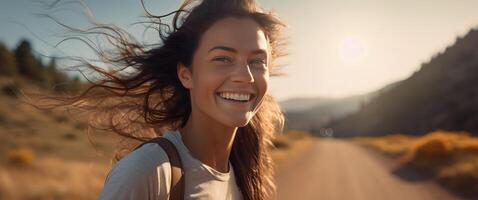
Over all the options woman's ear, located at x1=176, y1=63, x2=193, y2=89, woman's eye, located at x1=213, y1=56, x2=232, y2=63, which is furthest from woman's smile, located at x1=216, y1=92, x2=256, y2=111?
woman's ear, located at x1=176, y1=63, x2=193, y2=89

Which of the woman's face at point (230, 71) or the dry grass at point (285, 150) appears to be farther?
the dry grass at point (285, 150)

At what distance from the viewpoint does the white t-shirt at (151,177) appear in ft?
5.92

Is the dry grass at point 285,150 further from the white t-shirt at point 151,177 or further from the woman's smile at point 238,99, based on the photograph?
the white t-shirt at point 151,177

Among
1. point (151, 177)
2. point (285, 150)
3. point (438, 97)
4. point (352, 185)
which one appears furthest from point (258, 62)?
point (438, 97)

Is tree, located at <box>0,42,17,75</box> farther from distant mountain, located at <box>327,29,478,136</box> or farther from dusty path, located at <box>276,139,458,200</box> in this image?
distant mountain, located at <box>327,29,478,136</box>

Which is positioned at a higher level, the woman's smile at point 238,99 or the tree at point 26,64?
the woman's smile at point 238,99

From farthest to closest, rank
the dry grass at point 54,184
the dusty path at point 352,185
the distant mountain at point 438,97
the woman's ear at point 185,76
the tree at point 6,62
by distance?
the tree at point 6,62 → the distant mountain at point 438,97 → the dusty path at point 352,185 → the dry grass at point 54,184 → the woman's ear at point 185,76

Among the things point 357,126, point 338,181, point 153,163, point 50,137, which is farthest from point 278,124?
point 357,126

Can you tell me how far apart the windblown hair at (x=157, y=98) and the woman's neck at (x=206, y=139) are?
320 millimetres

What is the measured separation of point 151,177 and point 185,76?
3.14 ft

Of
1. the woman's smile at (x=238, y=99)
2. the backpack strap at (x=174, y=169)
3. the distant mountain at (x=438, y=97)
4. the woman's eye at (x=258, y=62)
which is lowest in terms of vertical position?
the distant mountain at (x=438, y=97)

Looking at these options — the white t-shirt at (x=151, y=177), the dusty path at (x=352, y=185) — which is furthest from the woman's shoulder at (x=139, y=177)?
the dusty path at (x=352, y=185)

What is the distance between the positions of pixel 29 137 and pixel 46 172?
28.7m

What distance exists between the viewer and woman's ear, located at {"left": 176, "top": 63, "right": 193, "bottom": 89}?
2689 millimetres
